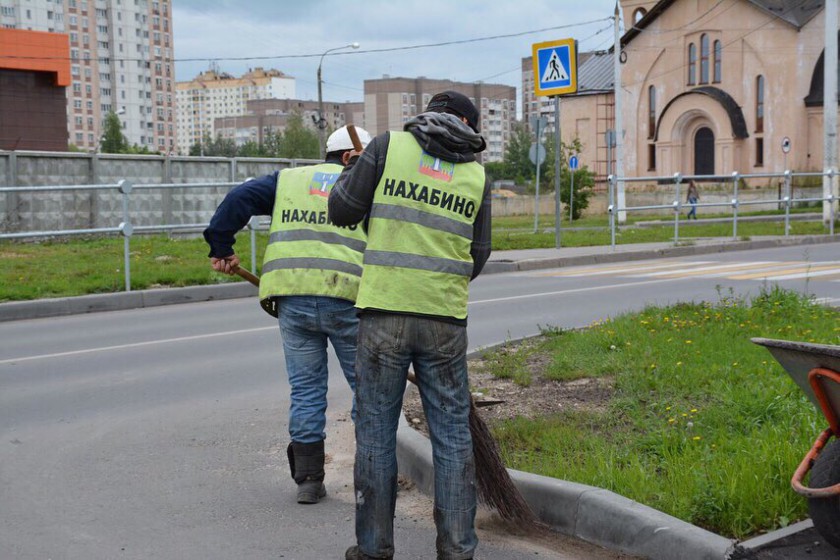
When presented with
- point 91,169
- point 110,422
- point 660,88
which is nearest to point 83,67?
point 660,88

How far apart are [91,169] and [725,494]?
66.8 ft

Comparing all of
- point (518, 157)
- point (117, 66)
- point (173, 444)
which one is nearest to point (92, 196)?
point (173, 444)

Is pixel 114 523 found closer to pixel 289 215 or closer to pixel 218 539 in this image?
pixel 218 539

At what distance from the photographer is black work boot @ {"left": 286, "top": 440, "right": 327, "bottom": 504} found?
16.9 feet

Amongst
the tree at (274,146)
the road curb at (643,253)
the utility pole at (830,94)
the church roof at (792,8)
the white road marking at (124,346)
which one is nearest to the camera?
the white road marking at (124,346)

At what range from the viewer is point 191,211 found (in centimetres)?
2173

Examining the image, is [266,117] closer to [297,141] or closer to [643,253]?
[297,141]

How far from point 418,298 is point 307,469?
1.61 meters

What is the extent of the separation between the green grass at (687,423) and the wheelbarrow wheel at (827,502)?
0.20 meters

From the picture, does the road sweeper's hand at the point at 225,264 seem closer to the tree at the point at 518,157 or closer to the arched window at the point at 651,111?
the arched window at the point at 651,111

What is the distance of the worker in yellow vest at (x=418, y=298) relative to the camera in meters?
3.93

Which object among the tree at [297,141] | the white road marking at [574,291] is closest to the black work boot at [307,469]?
the white road marking at [574,291]

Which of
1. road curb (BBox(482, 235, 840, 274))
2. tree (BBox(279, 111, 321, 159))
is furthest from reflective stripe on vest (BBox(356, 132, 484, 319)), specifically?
tree (BBox(279, 111, 321, 159))

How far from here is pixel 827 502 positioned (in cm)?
401
